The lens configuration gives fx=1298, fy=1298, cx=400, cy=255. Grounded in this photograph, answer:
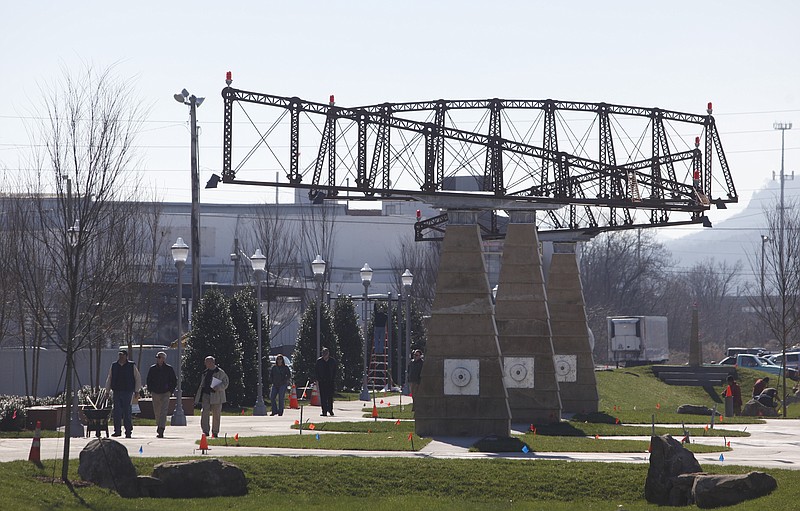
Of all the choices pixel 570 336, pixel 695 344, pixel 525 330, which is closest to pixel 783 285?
pixel 570 336

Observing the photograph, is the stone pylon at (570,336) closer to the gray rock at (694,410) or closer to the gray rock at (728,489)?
the gray rock at (694,410)

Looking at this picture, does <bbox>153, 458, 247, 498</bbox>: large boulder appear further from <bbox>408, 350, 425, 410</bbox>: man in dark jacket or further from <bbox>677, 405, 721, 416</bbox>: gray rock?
<bbox>677, 405, 721, 416</bbox>: gray rock

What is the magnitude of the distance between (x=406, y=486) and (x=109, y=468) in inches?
178

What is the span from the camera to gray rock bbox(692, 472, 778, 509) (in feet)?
62.0

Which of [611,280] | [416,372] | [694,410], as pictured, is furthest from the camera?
[611,280]

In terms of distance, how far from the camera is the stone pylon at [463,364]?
1123 inches

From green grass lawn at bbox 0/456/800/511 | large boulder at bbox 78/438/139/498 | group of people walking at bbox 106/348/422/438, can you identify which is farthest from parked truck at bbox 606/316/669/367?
large boulder at bbox 78/438/139/498

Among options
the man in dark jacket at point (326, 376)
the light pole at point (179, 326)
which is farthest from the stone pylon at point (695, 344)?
the light pole at point (179, 326)

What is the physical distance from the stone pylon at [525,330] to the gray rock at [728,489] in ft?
50.1

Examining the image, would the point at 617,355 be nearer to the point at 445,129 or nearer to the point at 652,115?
the point at 652,115

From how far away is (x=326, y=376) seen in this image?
115ft

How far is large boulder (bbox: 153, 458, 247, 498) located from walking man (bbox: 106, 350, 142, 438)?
22.0ft

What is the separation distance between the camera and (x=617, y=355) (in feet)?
255

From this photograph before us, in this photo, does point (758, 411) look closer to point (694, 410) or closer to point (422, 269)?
point (694, 410)
